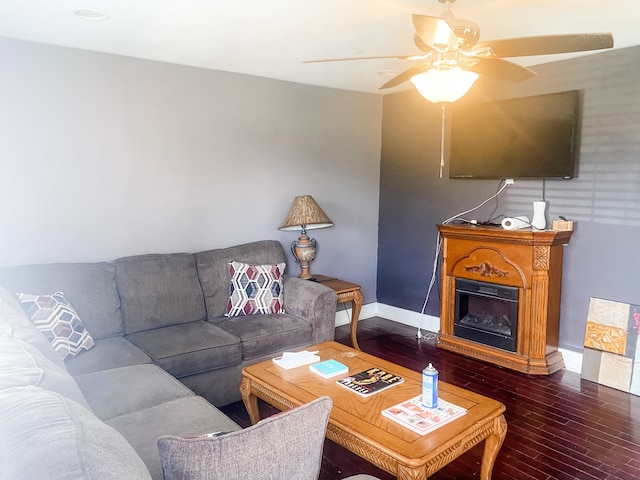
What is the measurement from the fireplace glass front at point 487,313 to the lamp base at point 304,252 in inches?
51.6

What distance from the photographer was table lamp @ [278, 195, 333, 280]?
162 inches

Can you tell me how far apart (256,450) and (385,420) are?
102 centimetres

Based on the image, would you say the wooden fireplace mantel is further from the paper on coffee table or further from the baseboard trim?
the paper on coffee table

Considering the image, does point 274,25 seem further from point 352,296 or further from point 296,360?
point 352,296

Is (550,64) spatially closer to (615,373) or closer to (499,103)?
(499,103)

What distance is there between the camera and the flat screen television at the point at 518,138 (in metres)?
3.68

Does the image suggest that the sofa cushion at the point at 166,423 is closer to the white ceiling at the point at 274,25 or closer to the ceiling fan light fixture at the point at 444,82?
the ceiling fan light fixture at the point at 444,82

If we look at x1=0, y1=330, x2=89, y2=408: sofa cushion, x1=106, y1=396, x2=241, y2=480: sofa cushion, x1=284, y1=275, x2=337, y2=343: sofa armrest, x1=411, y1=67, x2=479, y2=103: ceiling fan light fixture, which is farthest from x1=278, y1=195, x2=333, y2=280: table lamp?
x1=0, y1=330, x2=89, y2=408: sofa cushion

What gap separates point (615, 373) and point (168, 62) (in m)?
4.01

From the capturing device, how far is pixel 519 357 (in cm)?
380

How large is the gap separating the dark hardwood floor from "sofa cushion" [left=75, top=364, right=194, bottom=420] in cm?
78

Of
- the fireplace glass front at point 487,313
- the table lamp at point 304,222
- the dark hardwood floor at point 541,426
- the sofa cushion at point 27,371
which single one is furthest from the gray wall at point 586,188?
the sofa cushion at point 27,371

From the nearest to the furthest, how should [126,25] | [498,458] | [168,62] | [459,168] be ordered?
[498,458], [126,25], [168,62], [459,168]

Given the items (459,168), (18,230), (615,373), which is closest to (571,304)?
(615,373)
